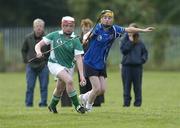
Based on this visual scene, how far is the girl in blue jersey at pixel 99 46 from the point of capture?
53.6 ft

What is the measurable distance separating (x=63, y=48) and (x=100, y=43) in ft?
3.09

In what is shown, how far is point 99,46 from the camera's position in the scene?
53.9 ft

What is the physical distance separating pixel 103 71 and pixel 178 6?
4299 centimetres

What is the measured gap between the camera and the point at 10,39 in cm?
4366

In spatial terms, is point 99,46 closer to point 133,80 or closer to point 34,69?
point 133,80

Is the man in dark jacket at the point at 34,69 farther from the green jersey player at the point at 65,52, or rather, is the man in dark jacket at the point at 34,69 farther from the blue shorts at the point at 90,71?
the green jersey player at the point at 65,52

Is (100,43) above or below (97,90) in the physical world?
above

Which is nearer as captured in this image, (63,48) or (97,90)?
(63,48)

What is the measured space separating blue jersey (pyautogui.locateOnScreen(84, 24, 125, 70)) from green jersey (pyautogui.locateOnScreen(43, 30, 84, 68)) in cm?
65

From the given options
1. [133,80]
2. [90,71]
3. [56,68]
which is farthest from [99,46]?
[133,80]

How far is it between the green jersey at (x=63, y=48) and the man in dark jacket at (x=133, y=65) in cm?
501

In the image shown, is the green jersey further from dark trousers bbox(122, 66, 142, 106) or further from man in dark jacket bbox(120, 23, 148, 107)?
dark trousers bbox(122, 66, 142, 106)

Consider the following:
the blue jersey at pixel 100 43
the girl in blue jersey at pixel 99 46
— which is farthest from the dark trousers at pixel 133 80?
the blue jersey at pixel 100 43

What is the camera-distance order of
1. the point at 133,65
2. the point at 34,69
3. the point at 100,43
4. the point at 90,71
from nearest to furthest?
the point at 100,43 < the point at 90,71 < the point at 133,65 < the point at 34,69
